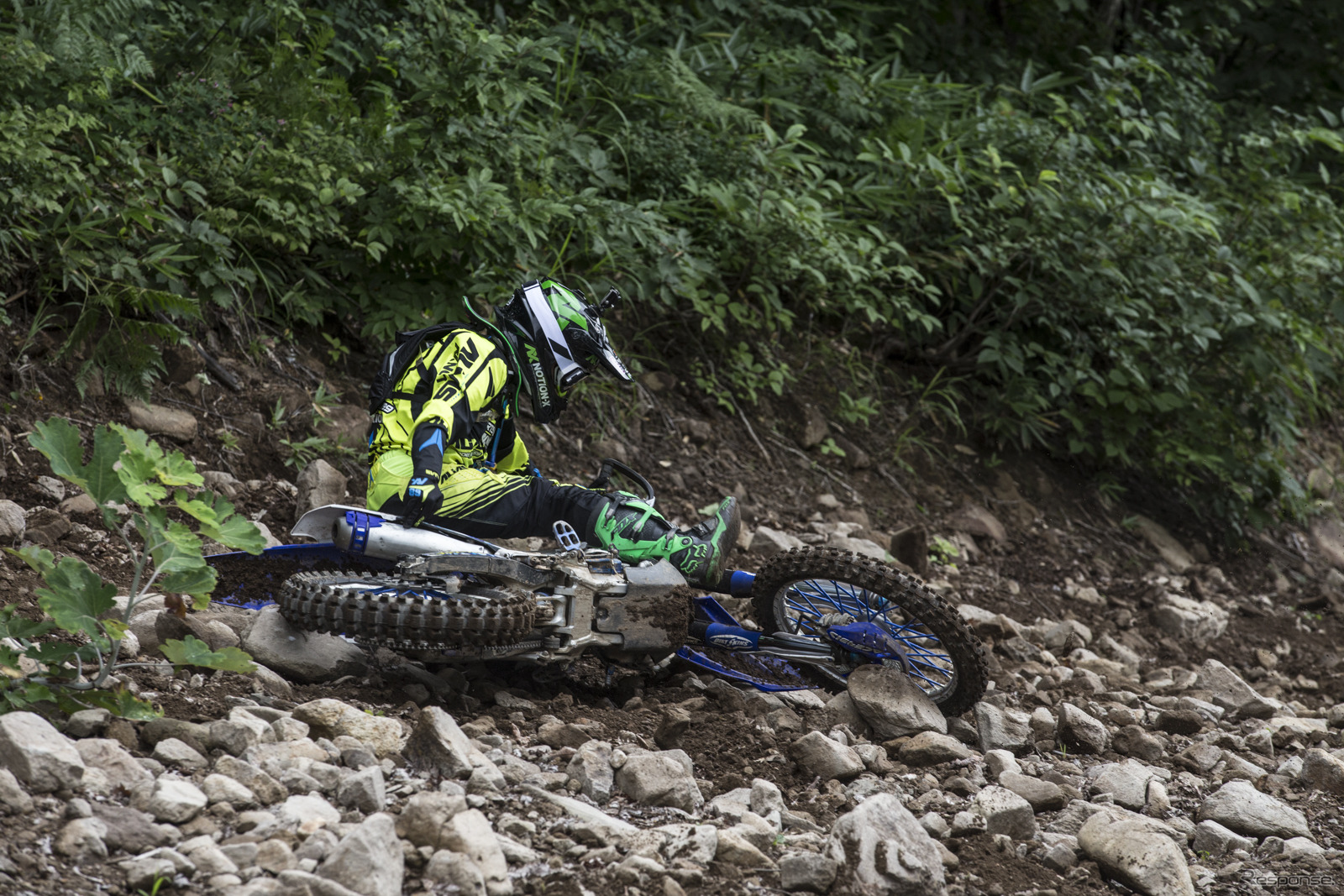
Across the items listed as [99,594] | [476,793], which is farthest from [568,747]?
[99,594]

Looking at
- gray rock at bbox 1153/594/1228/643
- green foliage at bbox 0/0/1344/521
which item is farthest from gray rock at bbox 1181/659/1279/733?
green foliage at bbox 0/0/1344/521

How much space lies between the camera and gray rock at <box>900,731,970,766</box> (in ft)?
11.3

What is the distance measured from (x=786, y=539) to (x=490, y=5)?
4143 millimetres

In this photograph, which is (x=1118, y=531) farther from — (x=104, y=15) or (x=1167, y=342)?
(x=104, y=15)

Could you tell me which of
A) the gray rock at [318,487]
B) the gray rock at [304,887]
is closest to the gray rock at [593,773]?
the gray rock at [304,887]

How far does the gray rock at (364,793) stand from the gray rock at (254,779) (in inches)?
5.2

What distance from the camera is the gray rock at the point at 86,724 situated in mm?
2588

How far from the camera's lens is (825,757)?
3.26 m

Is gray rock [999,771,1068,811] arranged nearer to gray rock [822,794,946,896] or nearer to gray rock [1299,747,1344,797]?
gray rock [822,794,946,896]

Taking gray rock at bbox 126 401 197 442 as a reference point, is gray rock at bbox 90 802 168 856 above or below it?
above

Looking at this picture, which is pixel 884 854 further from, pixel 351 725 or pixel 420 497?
pixel 420 497

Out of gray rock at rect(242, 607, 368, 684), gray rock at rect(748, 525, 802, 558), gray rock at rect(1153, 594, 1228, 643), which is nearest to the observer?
gray rock at rect(242, 607, 368, 684)

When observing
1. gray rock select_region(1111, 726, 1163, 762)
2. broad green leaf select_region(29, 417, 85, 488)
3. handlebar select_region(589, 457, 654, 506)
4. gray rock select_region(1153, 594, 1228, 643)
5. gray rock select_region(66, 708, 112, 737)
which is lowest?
gray rock select_region(1153, 594, 1228, 643)

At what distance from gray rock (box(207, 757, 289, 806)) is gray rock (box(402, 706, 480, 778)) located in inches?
14.8
